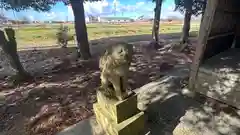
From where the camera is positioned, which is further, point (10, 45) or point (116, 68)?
point (10, 45)

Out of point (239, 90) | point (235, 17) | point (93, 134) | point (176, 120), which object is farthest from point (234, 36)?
point (93, 134)

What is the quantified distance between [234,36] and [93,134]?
14.5 feet

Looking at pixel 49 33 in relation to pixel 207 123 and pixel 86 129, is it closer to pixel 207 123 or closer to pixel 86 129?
pixel 86 129

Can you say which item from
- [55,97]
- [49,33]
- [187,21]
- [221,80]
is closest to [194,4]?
[187,21]

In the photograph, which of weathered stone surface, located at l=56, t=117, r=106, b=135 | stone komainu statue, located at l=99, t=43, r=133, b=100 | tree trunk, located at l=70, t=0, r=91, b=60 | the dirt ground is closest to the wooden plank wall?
the dirt ground

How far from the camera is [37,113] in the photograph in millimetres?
3232

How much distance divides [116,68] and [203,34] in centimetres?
208

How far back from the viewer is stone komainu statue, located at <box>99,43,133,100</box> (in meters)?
1.58

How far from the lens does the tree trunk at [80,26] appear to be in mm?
6023

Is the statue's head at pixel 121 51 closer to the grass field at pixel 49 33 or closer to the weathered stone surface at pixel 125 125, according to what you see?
the weathered stone surface at pixel 125 125

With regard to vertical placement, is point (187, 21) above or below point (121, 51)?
above

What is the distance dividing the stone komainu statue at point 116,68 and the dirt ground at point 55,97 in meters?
1.25

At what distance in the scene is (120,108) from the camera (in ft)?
6.25

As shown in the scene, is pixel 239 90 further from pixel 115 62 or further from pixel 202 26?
pixel 115 62
